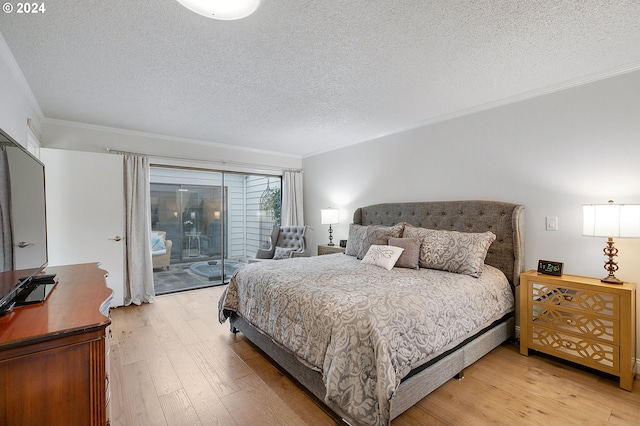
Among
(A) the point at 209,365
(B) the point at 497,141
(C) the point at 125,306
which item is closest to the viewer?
(A) the point at 209,365

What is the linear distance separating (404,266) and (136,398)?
2.41 metres

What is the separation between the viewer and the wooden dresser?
958 millimetres

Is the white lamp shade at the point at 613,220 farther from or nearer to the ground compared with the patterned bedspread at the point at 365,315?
farther from the ground

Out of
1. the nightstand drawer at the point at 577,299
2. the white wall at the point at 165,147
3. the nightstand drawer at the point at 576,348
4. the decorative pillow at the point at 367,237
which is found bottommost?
the nightstand drawer at the point at 576,348

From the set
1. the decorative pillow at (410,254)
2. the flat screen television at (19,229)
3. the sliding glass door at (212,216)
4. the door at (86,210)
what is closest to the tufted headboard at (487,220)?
the decorative pillow at (410,254)

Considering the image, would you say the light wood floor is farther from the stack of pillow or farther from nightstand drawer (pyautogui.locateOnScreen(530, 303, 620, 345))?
the stack of pillow

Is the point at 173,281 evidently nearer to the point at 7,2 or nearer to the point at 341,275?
the point at 341,275

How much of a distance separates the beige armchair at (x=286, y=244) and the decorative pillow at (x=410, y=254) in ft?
6.92

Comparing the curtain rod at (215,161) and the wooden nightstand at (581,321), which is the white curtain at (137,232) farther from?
the wooden nightstand at (581,321)

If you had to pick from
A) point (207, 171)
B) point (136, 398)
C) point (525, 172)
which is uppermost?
point (207, 171)

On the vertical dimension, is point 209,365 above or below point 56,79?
below

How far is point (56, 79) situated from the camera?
2486mm

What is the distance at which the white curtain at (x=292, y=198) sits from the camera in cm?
556

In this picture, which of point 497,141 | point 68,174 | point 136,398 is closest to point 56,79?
point 68,174
